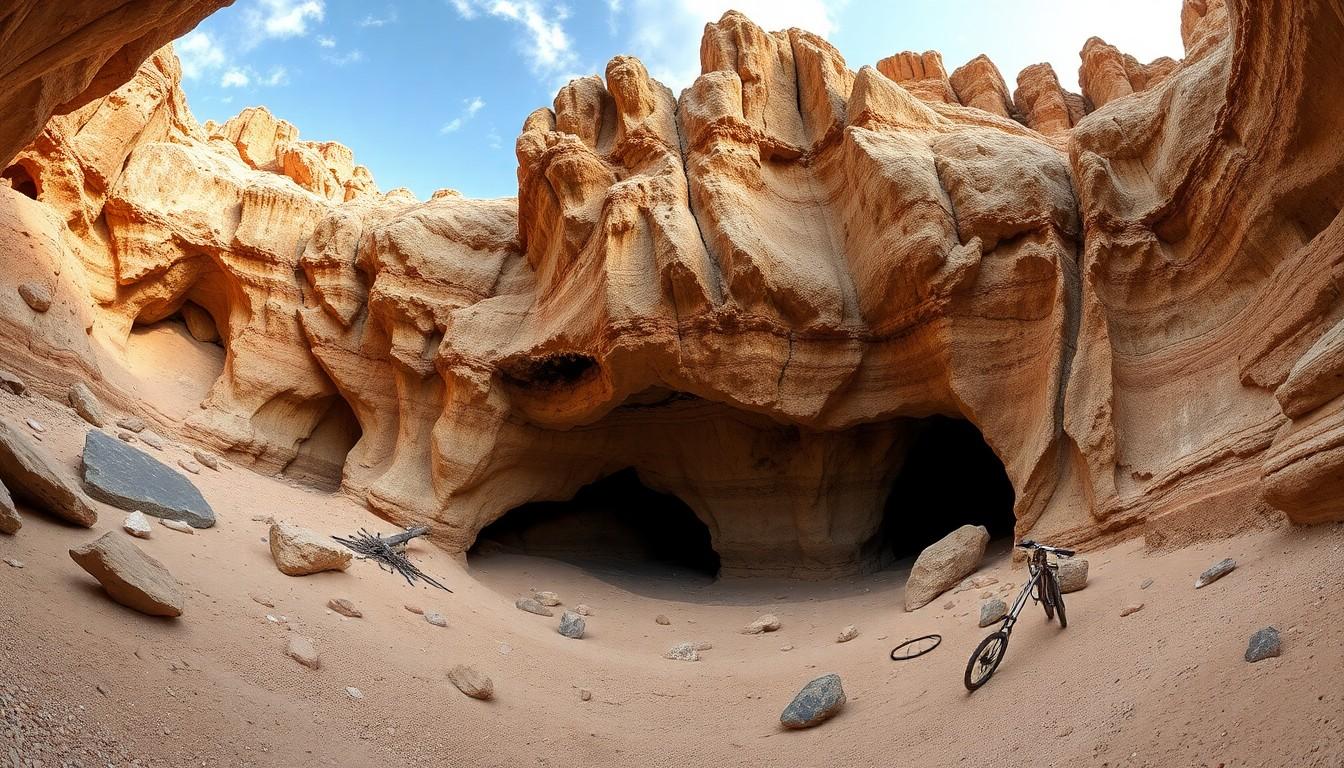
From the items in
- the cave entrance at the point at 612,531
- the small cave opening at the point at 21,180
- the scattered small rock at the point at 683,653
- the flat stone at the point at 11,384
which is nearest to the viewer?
the scattered small rock at the point at 683,653

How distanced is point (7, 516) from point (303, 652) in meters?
1.65

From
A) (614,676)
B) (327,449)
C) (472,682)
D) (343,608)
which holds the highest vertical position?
(327,449)

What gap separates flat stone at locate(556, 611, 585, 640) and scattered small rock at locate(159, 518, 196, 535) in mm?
3359

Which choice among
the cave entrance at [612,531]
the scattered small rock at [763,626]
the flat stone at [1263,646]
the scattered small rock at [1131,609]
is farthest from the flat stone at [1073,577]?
the cave entrance at [612,531]

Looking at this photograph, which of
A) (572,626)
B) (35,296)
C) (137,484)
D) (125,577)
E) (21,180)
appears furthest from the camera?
(21,180)

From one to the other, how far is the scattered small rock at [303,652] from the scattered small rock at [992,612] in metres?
4.56

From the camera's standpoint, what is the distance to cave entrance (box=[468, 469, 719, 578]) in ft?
40.9

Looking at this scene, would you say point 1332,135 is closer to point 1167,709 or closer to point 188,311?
point 1167,709

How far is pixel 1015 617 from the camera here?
480 centimetres

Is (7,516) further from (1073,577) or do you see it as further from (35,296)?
(1073,577)

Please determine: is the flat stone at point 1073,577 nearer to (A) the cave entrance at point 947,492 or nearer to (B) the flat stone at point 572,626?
(B) the flat stone at point 572,626

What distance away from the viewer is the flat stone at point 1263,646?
3.34 m

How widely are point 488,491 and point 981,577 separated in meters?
6.36

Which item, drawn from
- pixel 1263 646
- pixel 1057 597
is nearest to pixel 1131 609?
pixel 1057 597
